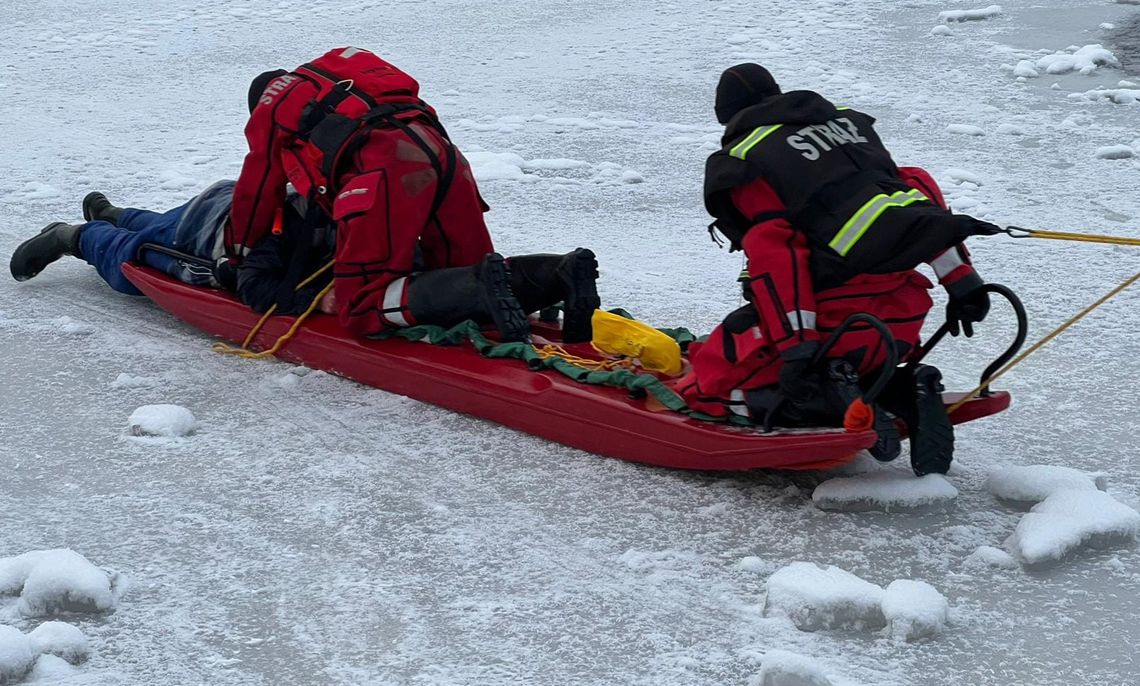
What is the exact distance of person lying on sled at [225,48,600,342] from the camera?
13.7 feet

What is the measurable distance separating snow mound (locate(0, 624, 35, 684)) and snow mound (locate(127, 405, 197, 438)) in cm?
126

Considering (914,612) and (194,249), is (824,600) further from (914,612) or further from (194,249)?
(194,249)

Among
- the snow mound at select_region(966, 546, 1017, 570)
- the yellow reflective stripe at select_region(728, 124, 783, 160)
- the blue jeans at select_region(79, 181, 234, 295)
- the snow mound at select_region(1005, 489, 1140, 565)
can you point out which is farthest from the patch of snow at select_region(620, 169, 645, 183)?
the snow mound at select_region(966, 546, 1017, 570)

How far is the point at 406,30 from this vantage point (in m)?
10.2

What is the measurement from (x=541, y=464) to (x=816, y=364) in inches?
33.3

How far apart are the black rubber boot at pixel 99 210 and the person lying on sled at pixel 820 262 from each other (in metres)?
3.06

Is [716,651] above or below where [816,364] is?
below

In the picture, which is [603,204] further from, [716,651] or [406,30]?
[406,30]

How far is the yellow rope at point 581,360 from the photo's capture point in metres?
3.89

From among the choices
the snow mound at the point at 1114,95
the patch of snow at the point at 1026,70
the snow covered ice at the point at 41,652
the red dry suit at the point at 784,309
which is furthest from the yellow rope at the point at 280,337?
the patch of snow at the point at 1026,70

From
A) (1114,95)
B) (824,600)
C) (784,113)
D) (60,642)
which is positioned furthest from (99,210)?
(1114,95)

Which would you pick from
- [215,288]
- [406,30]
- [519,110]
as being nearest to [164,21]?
[406,30]

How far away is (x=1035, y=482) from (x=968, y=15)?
709 cm

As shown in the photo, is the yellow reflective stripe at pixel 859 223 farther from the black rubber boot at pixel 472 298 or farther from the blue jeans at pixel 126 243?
the blue jeans at pixel 126 243
